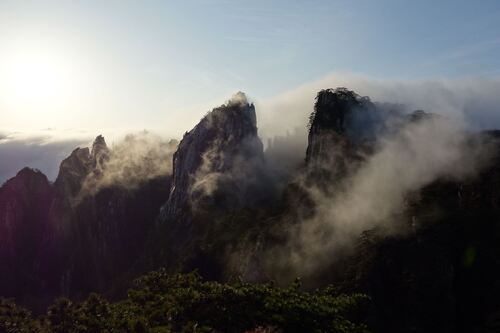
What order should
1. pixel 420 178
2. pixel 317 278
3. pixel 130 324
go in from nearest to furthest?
pixel 130 324 < pixel 317 278 < pixel 420 178

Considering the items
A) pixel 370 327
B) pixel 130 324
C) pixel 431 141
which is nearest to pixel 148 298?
pixel 130 324

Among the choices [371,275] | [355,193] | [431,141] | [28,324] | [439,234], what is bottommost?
[28,324]

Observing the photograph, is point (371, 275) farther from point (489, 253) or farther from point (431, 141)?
point (431, 141)

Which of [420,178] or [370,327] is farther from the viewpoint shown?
[420,178]

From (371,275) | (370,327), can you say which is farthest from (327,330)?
(371,275)

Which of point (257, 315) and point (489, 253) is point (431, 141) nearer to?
point (489, 253)

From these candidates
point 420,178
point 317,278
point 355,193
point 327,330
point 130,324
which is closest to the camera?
point 327,330

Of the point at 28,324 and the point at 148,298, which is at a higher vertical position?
the point at 148,298
